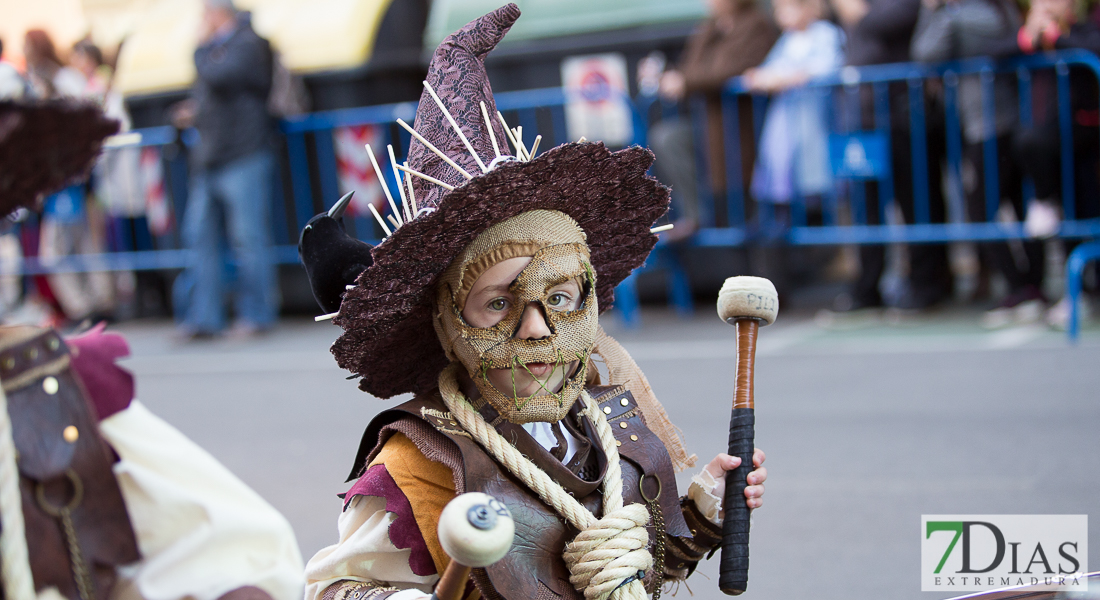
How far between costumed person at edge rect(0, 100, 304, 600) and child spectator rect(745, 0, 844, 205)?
5.20 metres

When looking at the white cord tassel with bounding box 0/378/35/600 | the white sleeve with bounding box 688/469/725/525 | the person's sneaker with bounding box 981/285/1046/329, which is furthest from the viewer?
the person's sneaker with bounding box 981/285/1046/329

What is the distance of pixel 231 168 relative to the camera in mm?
6926

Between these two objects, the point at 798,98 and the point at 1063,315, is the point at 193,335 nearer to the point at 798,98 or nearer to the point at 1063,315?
the point at 798,98

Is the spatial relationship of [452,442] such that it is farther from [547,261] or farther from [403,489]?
[547,261]

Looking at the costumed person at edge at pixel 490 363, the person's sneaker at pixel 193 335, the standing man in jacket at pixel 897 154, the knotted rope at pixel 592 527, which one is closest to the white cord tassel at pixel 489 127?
the costumed person at edge at pixel 490 363

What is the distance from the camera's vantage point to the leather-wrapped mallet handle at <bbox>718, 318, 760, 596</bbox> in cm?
197

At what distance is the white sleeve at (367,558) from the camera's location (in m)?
1.79

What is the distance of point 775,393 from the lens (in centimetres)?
492

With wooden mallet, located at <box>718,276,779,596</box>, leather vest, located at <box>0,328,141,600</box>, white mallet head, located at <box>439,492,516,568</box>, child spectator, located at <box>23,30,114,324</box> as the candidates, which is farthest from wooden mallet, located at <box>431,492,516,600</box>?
child spectator, located at <box>23,30,114,324</box>

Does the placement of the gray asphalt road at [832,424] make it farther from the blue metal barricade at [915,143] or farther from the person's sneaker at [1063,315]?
the blue metal barricade at [915,143]

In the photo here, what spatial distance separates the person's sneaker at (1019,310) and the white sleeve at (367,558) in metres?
4.62

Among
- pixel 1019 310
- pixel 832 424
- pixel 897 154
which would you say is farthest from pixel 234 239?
pixel 1019 310

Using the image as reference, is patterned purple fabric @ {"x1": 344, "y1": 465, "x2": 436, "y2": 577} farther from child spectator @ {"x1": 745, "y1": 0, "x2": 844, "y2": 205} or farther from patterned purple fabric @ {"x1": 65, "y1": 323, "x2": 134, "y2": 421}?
child spectator @ {"x1": 745, "y1": 0, "x2": 844, "y2": 205}

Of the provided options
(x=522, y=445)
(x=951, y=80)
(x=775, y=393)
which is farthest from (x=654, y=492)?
(x=951, y=80)
